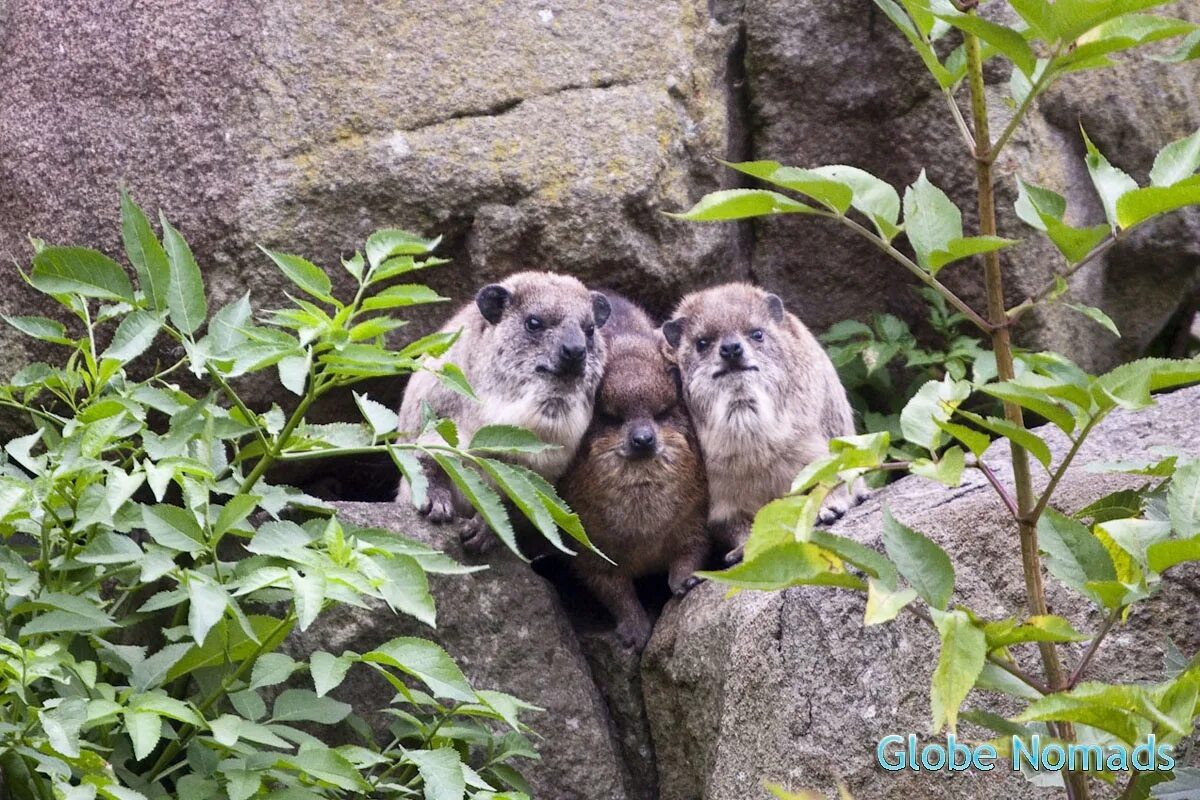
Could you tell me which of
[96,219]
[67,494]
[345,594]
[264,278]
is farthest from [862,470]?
[96,219]

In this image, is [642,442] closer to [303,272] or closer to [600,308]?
[600,308]

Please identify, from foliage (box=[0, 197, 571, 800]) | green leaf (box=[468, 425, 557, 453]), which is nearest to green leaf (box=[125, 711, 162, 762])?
foliage (box=[0, 197, 571, 800])

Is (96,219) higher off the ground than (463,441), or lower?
higher

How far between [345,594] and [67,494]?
81cm

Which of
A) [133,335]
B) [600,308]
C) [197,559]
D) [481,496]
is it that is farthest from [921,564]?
[600,308]

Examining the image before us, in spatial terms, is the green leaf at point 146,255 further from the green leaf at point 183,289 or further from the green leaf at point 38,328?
the green leaf at point 38,328

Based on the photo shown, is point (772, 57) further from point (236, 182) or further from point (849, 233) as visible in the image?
point (236, 182)

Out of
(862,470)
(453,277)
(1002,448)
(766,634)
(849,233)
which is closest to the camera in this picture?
(862,470)

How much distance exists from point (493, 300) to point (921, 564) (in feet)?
10.5

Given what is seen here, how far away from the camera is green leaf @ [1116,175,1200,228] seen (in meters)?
2.24

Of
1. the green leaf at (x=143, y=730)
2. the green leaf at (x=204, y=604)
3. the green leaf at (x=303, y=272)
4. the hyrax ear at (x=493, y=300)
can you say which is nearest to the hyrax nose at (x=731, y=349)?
the hyrax ear at (x=493, y=300)

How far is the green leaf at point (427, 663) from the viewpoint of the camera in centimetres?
345

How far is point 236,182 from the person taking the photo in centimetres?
533

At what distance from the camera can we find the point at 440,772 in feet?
11.6
